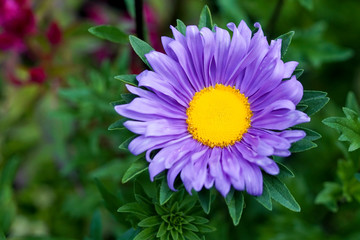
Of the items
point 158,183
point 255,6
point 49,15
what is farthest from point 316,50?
point 49,15

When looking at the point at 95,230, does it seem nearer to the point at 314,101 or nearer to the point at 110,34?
the point at 110,34

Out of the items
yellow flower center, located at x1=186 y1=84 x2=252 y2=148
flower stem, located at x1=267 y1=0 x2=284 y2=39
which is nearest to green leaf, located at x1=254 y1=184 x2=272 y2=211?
yellow flower center, located at x1=186 y1=84 x2=252 y2=148

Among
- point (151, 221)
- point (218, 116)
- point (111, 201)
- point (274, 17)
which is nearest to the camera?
point (151, 221)

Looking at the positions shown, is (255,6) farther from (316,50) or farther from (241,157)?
(241,157)

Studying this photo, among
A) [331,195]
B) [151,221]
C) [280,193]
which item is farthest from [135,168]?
[331,195]

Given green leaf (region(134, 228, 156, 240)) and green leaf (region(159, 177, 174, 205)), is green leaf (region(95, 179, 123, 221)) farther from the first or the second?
green leaf (region(159, 177, 174, 205))
